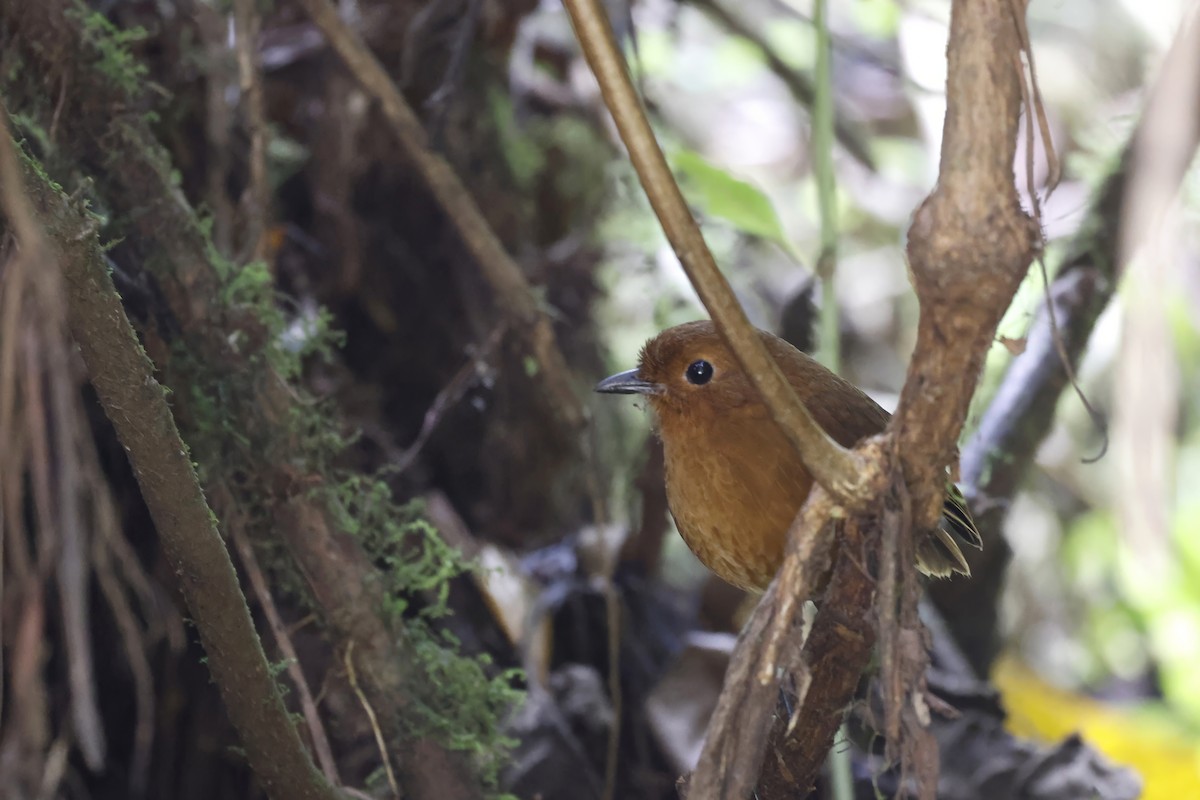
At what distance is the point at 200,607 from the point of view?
6.02ft

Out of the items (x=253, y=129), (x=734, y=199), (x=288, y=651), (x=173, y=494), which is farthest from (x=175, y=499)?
(x=734, y=199)

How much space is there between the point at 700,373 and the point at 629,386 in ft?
0.63

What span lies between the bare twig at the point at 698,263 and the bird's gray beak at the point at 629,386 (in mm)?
1122

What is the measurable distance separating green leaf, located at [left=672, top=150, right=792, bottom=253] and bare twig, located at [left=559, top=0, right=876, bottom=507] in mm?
1615

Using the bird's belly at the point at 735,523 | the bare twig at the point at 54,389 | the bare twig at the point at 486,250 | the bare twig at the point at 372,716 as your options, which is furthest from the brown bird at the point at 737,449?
the bare twig at the point at 54,389

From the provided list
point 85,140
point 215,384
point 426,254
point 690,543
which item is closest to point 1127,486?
point 690,543

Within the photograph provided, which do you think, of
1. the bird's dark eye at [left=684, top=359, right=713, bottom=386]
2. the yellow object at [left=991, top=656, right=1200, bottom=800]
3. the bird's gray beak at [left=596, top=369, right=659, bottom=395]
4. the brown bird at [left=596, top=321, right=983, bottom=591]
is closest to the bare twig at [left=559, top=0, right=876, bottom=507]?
the brown bird at [left=596, top=321, right=983, bottom=591]

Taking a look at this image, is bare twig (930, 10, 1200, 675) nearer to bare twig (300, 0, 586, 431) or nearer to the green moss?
bare twig (300, 0, 586, 431)

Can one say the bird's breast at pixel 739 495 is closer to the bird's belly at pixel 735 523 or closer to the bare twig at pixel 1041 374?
the bird's belly at pixel 735 523

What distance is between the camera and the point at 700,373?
2.57 metres

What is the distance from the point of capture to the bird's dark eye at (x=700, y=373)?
2.57 meters

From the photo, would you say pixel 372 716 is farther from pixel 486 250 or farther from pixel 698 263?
pixel 698 263

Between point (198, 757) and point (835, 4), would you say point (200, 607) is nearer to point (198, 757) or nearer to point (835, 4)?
point (198, 757)

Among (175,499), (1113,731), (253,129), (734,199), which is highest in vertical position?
(734,199)
